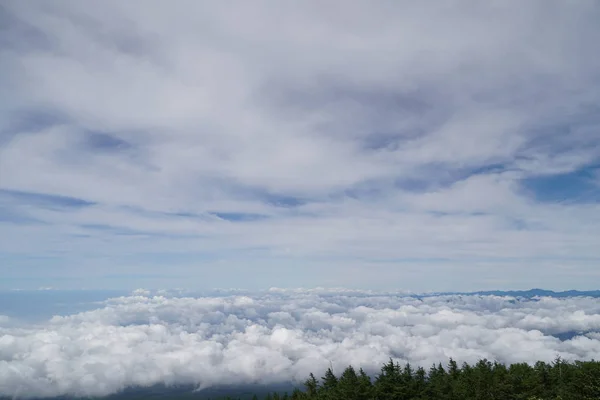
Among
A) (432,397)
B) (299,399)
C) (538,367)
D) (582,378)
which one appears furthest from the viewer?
(299,399)

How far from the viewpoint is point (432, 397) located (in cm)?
8369

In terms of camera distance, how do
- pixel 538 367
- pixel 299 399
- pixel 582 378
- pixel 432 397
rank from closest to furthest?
pixel 582 378, pixel 432 397, pixel 538 367, pixel 299 399

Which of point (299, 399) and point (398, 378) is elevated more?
point (398, 378)

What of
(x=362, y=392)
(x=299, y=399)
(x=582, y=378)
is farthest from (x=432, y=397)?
(x=299, y=399)

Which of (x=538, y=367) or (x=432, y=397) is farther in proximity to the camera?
(x=538, y=367)

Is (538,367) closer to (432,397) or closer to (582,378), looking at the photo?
(582,378)

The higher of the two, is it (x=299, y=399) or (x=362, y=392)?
→ (x=362, y=392)

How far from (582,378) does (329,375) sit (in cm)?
6138

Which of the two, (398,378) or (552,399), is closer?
(552,399)

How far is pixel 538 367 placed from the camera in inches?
3885

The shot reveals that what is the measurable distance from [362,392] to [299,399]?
33604 millimetres

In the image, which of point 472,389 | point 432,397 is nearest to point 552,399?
point 472,389

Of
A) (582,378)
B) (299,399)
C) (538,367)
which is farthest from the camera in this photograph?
(299,399)

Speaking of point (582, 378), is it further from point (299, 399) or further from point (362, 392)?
point (299, 399)
